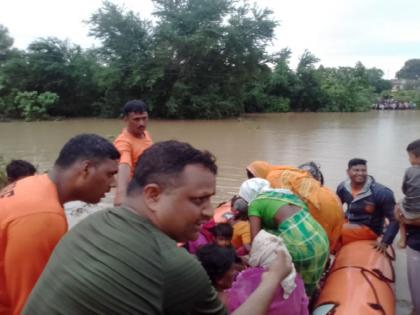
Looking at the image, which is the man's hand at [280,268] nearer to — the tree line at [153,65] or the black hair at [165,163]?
the black hair at [165,163]

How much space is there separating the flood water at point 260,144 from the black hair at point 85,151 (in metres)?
3.30

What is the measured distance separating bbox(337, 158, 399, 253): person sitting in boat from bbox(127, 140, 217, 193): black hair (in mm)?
3256

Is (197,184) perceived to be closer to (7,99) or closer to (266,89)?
(7,99)

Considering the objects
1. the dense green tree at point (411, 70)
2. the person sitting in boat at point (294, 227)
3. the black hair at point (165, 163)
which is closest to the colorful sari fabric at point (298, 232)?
the person sitting in boat at point (294, 227)

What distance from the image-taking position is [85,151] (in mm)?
1822

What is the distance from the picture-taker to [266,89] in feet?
104

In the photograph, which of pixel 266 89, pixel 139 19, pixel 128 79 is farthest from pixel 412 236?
pixel 266 89

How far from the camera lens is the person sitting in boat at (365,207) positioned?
4156 mm

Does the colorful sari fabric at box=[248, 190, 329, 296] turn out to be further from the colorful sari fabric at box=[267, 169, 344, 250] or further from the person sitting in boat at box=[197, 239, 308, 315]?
the colorful sari fabric at box=[267, 169, 344, 250]

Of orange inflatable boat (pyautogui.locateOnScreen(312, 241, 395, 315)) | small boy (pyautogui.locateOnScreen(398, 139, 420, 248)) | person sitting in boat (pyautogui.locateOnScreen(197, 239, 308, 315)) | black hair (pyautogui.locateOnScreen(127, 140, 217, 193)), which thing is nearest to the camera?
black hair (pyautogui.locateOnScreen(127, 140, 217, 193))

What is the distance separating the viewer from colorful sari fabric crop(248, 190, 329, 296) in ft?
9.12

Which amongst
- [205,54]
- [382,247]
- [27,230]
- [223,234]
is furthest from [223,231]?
[205,54]

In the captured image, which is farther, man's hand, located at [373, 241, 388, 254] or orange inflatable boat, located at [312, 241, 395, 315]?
man's hand, located at [373, 241, 388, 254]

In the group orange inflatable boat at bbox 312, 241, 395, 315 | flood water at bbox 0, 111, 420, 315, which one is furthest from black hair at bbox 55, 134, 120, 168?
flood water at bbox 0, 111, 420, 315
